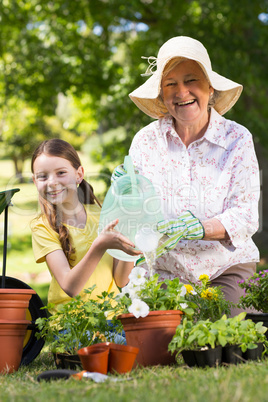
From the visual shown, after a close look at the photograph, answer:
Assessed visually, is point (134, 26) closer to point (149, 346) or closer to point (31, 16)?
point (31, 16)

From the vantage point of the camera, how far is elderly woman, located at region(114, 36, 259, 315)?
3.14 metres

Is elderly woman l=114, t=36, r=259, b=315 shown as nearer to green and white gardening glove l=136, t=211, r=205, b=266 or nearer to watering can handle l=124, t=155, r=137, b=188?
green and white gardening glove l=136, t=211, r=205, b=266

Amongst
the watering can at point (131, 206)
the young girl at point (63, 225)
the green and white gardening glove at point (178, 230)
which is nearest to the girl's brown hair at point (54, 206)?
the young girl at point (63, 225)

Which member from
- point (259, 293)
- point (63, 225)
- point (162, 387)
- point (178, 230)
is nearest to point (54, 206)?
point (63, 225)

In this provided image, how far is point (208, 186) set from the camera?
10.7ft

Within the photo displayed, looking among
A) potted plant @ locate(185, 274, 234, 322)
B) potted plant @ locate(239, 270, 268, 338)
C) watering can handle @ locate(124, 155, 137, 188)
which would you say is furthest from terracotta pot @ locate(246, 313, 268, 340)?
watering can handle @ locate(124, 155, 137, 188)

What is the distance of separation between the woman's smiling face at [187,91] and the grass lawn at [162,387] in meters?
1.60

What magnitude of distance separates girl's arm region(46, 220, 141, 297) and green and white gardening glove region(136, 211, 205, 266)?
25 cm

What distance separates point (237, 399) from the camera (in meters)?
1.53

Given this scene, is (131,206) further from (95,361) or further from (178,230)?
(95,361)

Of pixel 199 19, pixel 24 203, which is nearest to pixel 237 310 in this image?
pixel 24 203

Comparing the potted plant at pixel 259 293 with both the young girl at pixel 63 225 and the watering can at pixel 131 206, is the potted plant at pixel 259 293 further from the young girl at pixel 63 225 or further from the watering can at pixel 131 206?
the young girl at pixel 63 225

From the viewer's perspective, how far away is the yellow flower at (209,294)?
2.63 metres

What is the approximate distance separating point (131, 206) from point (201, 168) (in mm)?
781
